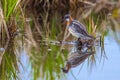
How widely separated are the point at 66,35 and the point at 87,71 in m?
1.99

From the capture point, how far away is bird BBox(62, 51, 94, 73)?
5.12m

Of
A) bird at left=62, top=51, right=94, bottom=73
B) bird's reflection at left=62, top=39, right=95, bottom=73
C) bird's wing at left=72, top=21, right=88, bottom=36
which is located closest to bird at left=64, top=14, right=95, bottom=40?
bird's wing at left=72, top=21, right=88, bottom=36

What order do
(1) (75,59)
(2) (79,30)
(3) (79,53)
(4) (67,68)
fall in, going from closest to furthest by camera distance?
(4) (67,68), (1) (75,59), (3) (79,53), (2) (79,30)

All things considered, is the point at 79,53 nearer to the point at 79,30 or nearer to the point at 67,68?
the point at 79,30

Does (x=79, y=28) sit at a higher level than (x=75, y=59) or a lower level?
higher

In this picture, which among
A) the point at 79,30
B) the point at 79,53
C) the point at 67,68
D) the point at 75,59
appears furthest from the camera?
the point at 79,30

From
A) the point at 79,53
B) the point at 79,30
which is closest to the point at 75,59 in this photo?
the point at 79,53

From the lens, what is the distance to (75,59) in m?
5.43

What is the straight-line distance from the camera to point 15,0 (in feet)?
19.6

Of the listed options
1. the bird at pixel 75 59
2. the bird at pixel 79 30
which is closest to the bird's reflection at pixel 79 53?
the bird at pixel 75 59

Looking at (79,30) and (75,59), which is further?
(79,30)

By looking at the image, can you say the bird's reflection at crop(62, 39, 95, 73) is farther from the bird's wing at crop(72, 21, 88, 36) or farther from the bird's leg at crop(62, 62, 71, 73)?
the bird's wing at crop(72, 21, 88, 36)

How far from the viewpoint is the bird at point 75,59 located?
512 cm

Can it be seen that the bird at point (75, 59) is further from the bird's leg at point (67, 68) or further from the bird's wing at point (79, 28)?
the bird's wing at point (79, 28)
